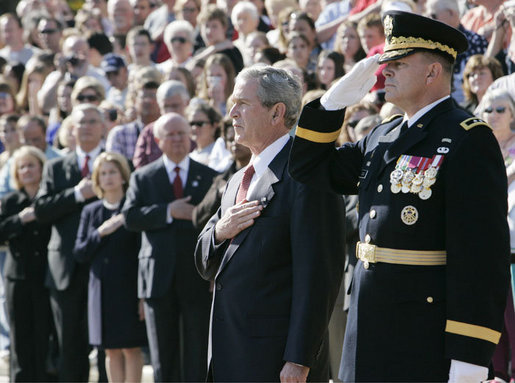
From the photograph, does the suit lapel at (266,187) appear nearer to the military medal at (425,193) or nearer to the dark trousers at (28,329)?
the military medal at (425,193)

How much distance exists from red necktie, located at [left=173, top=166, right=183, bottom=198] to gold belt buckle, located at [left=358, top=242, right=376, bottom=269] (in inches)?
144

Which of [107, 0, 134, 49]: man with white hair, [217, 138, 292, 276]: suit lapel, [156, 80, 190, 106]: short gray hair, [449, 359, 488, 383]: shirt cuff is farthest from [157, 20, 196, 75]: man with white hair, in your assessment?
[449, 359, 488, 383]: shirt cuff

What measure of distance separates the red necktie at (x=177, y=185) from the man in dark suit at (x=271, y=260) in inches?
114

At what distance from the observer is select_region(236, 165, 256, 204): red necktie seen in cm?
448

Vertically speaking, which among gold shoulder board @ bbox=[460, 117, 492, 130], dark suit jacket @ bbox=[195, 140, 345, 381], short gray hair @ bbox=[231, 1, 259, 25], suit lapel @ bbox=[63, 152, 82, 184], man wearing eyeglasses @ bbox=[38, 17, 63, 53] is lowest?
dark suit jacket @ bbox=[195, 140, 345, 381]

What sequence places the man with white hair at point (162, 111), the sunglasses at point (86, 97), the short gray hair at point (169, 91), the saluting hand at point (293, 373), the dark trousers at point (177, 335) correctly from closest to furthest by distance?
the saluting hand at point (293, 373) < the dark trousers at point (177, 335) < the man with white hair at point (162, 111) < the short gray hair at point (169, 91) < the sunglasses at point (86, 97)

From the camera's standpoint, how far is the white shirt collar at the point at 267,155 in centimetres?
443

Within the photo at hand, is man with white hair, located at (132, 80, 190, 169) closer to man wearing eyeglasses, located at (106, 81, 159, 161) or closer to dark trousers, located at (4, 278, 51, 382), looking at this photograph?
man wearing eyeglasses, located at (106, 81, 159, 161)

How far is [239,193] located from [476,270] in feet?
4.55

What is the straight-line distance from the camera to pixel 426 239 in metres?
3.60

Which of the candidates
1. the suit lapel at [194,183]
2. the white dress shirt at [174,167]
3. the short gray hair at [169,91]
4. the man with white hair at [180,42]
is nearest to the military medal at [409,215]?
the suit lapel at [194,183]

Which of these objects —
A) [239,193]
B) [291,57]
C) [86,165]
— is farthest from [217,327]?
[291,57]

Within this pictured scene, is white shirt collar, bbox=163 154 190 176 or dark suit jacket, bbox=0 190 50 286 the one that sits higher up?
white shirt collar, bbox=163 154 190 176

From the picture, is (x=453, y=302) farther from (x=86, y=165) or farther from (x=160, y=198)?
(x=86, y=165)
